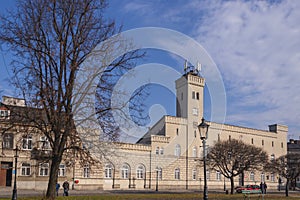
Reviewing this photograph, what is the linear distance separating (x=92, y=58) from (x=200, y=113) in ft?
171

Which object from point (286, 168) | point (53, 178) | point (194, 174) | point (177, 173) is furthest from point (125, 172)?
point (53, 178)

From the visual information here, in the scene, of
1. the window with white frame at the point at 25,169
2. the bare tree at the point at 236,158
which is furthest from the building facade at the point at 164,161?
the bare tree at the point at 236,158

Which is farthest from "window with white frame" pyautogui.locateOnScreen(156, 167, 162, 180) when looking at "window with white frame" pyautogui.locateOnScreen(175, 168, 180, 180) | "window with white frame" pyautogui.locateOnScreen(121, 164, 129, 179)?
"window with white frame" pyautogui.locateOnScreen(121, 164, 129, 179)

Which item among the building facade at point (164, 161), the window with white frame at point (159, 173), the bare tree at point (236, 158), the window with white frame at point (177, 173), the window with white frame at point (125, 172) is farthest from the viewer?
the window with white frame at point (177, 173)

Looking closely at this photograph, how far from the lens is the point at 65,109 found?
2056 centimetres

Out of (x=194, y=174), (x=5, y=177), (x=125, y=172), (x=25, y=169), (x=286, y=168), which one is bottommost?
(x=194, y=174)

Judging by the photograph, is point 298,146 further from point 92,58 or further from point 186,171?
point 92,58

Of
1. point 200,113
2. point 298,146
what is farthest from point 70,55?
point 298,146

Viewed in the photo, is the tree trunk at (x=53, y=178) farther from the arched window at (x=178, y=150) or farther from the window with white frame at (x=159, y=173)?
the window with white frame at (x=159, y=173)

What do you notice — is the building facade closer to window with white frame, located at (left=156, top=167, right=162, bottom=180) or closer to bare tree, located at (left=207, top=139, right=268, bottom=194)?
window with white frame, located at (left=156, top=167, right=162, bottom=180)

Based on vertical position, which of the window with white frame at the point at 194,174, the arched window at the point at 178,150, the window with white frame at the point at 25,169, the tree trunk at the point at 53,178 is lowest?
the window with white frame at the point at 194,174

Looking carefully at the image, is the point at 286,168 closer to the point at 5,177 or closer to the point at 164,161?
the point at 164,161

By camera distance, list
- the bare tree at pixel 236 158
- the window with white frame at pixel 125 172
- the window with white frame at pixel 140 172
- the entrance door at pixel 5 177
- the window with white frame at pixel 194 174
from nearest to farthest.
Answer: the bare tree at pixel 236 158, the entrance door at pixel 5 177, the window with white frame at pixel 125 172, the window with white frame at pixel 140 172, the window with white frame at pixel 194 174

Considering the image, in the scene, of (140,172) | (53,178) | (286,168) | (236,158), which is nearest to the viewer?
(53,178)
